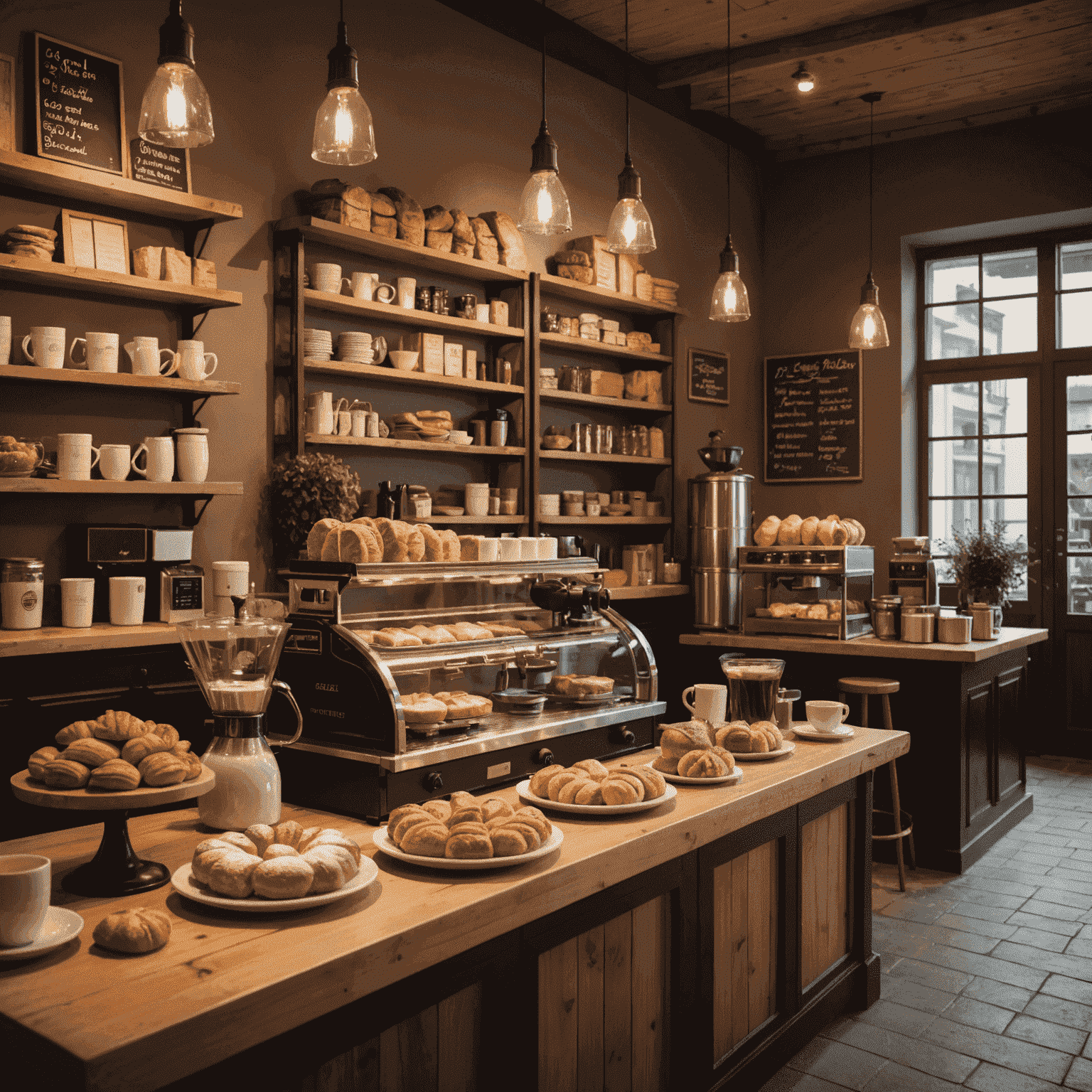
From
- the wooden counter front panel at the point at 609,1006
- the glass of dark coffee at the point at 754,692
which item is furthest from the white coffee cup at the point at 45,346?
the wooden counter front panel at the point at 609,1006

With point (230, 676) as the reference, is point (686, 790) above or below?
below

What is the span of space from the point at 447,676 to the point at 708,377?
4371 mm

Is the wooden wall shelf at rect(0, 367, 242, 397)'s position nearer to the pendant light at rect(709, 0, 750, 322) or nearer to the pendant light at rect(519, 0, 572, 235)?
the pendant light at rect(519, 0, 572, 235)

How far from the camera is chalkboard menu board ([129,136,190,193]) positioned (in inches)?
145

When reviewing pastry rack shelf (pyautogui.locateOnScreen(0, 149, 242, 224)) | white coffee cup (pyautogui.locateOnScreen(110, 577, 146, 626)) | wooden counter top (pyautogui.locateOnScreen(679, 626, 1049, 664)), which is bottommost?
wooden counter top (pyautogui.locateOnScreen(679, 626, 1049, 664))

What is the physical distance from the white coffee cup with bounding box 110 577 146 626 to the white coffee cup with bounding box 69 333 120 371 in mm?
696

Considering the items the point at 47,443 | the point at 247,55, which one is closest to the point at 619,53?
the point at 247,55

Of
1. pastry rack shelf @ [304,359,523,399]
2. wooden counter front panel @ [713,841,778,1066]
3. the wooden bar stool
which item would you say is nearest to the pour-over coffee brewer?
wooden counter front panel @ [713,841,778,1066]

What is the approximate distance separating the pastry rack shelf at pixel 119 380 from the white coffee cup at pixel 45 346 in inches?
1.3

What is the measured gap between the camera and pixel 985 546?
5680mm

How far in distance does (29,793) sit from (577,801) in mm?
1037

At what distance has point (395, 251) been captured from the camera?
175 inches

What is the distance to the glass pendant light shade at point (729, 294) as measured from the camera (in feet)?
12.8

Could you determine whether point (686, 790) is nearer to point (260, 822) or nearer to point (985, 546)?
point (260, 822)
